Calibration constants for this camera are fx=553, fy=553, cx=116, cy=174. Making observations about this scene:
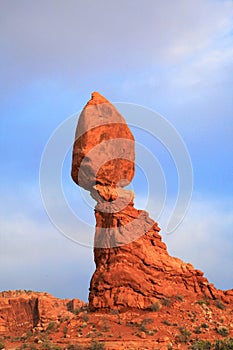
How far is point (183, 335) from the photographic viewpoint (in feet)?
114

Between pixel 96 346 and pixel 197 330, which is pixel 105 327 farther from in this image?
Answer: pixel 197 330

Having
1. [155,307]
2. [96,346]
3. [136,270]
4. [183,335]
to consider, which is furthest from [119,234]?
[96,346]

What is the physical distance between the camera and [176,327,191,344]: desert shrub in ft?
112

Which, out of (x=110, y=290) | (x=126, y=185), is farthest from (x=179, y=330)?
→ (x=126, y=185)

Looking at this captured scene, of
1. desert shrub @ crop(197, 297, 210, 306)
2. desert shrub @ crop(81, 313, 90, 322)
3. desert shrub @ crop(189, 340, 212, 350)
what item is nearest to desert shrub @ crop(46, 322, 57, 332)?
desert shrub @ crop(81, 313, 90, 322)

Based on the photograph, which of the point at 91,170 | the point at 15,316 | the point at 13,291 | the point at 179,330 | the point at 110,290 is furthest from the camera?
the point at 13,291

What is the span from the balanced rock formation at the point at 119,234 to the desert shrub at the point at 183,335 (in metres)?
3.16

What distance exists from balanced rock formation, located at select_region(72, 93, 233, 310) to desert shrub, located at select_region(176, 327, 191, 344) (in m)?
3.16

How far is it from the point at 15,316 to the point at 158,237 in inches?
1202

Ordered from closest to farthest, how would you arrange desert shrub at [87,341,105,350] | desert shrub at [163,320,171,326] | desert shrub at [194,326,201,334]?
desert shrub at [87,341,105,350]
desert shrub at [194,326,201,334]
desert shrub at [163,320,171,326]

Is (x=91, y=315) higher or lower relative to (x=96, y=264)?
lower

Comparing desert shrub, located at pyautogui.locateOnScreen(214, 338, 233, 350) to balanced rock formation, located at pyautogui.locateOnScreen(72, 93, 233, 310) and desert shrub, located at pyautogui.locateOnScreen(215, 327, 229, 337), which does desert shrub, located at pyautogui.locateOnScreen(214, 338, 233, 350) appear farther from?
balanced rock formation, located at pyautogui.locateOnScreen(72, 93, 233, 310)

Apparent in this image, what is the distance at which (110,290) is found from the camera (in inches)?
1483

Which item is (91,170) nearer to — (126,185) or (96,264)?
(126,185)
